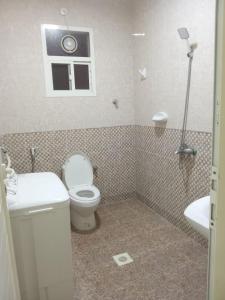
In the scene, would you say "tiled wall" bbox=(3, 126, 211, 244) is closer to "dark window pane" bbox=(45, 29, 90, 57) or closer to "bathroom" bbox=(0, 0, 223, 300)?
"bathroom" bbox=(0, 0, 223, 300)

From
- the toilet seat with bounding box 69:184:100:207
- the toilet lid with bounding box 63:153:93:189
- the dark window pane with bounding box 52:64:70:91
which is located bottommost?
the toilet seat with bounding box 69:184:100:207

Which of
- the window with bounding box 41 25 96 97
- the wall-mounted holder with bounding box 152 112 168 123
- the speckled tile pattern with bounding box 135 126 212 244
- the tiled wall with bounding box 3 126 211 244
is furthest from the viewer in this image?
the window with bounding box 41 25 96 97

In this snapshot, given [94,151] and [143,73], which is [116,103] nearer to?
[143,73]

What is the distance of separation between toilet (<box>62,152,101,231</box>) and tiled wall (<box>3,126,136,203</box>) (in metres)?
0.14

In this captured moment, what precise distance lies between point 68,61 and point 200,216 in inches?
88.7

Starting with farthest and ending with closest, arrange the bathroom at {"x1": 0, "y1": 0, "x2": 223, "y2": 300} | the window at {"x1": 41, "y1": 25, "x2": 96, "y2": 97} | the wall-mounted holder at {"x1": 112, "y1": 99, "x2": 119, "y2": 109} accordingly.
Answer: the wall-mounted holder at {"x1": 112, "y1": 99, "x2": 119, "y2": 109} → the window at {"x1": 41, "y1": 25, "x2": 96, "y2": 97} → the bathroom at {"x1": 0, "y1": 0, "x2": 223, "y2": 300}

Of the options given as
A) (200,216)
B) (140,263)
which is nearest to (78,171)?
(140,263)

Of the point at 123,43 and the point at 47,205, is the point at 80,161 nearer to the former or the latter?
the point at 47,205

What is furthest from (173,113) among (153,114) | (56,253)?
(56,253)

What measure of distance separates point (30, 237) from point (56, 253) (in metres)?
0.21

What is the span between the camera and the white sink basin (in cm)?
122

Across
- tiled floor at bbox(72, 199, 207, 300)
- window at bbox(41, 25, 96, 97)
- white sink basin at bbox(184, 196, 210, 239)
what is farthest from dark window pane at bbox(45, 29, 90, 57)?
white sink basin at bbox(184, 196, 210, 239)

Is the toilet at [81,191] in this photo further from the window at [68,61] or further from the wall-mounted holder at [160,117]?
the wall-mounted holder at [160,117]

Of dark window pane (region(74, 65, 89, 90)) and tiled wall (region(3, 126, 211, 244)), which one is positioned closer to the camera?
tiled wall (region(3, 126, 211, 244))
